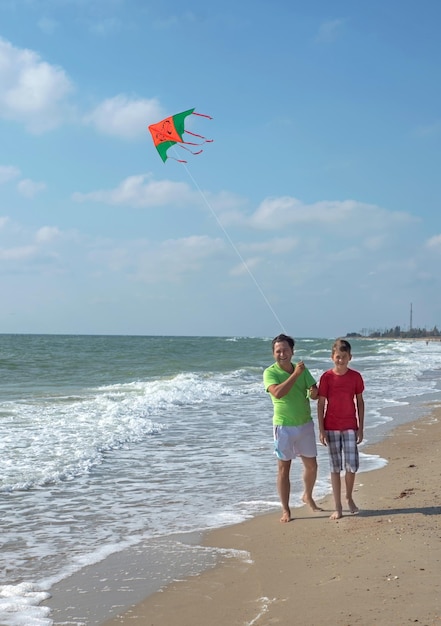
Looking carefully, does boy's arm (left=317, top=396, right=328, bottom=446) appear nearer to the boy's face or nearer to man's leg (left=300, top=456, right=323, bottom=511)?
man's leg (left=300, top=456, right=323, bottom=511)

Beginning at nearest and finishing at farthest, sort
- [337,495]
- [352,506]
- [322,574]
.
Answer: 1. [322,574]
2. [337,495]
3. [352,506]

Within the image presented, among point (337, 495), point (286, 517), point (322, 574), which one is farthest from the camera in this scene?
point (286, 517)

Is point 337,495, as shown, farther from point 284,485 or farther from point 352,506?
point 284,485

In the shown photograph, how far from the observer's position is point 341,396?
5539 millimetres

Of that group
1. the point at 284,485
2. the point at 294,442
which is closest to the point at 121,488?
the point at 284,485

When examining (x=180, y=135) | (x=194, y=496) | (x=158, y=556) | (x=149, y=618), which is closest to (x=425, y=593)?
(x=149, y=618)

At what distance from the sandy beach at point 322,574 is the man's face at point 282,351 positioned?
1.32m

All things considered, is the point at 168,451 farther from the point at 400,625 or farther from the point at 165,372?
the point at 165,372

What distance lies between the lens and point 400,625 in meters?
3.20

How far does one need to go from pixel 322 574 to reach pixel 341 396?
5.80 ft

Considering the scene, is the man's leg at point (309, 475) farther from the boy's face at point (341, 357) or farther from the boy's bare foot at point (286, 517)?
the boy's face at point (341, 357)

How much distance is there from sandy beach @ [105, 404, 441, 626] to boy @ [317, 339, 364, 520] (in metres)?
0.46

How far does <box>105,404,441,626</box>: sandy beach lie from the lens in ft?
11.4

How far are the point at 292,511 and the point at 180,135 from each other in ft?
16.3
